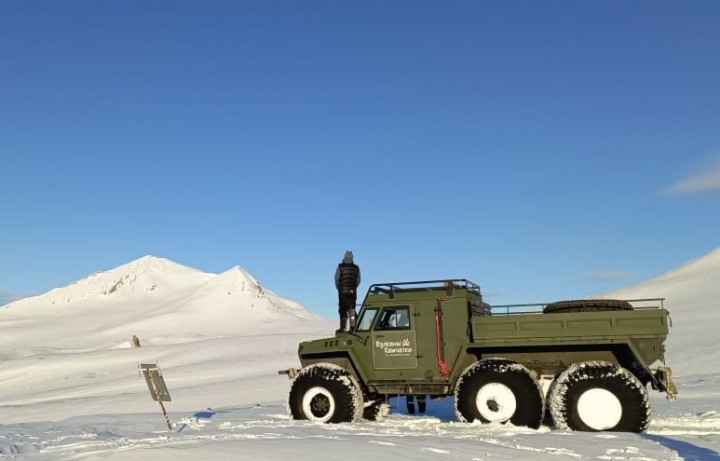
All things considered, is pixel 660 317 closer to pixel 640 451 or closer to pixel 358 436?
pixel 640 451

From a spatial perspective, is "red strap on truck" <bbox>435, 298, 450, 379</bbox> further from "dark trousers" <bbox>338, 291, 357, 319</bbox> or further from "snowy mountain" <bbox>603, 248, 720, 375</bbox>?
"snowy mountain" <bbox>603, 248, 720, 375</bbox>

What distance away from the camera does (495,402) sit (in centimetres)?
1158

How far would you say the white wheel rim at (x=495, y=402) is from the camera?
37.7ft

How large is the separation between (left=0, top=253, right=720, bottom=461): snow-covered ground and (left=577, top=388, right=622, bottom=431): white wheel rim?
1.43 feet

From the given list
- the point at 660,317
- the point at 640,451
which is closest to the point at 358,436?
the point at 640,451

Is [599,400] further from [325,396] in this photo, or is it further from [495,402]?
[325,396]

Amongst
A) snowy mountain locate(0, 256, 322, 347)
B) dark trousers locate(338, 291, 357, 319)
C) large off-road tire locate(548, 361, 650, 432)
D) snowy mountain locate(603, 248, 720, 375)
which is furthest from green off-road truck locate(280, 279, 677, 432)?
snowy mountain locate(0, 256, 322, 347)

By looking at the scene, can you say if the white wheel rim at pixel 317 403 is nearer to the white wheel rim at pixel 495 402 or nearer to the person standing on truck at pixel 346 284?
the person standing on truck at pixel 346 284

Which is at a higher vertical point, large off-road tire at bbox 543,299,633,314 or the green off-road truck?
large off-road tire at bbox 543,299,633,314

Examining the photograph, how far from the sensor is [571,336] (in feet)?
37.6

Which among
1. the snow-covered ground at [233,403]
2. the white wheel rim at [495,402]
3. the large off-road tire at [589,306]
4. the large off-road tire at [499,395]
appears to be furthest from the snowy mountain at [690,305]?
the white wheel rim at [495,402]

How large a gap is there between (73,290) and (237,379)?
54.2 m

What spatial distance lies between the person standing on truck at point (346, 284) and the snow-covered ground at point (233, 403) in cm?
234

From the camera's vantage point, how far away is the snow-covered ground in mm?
8961
